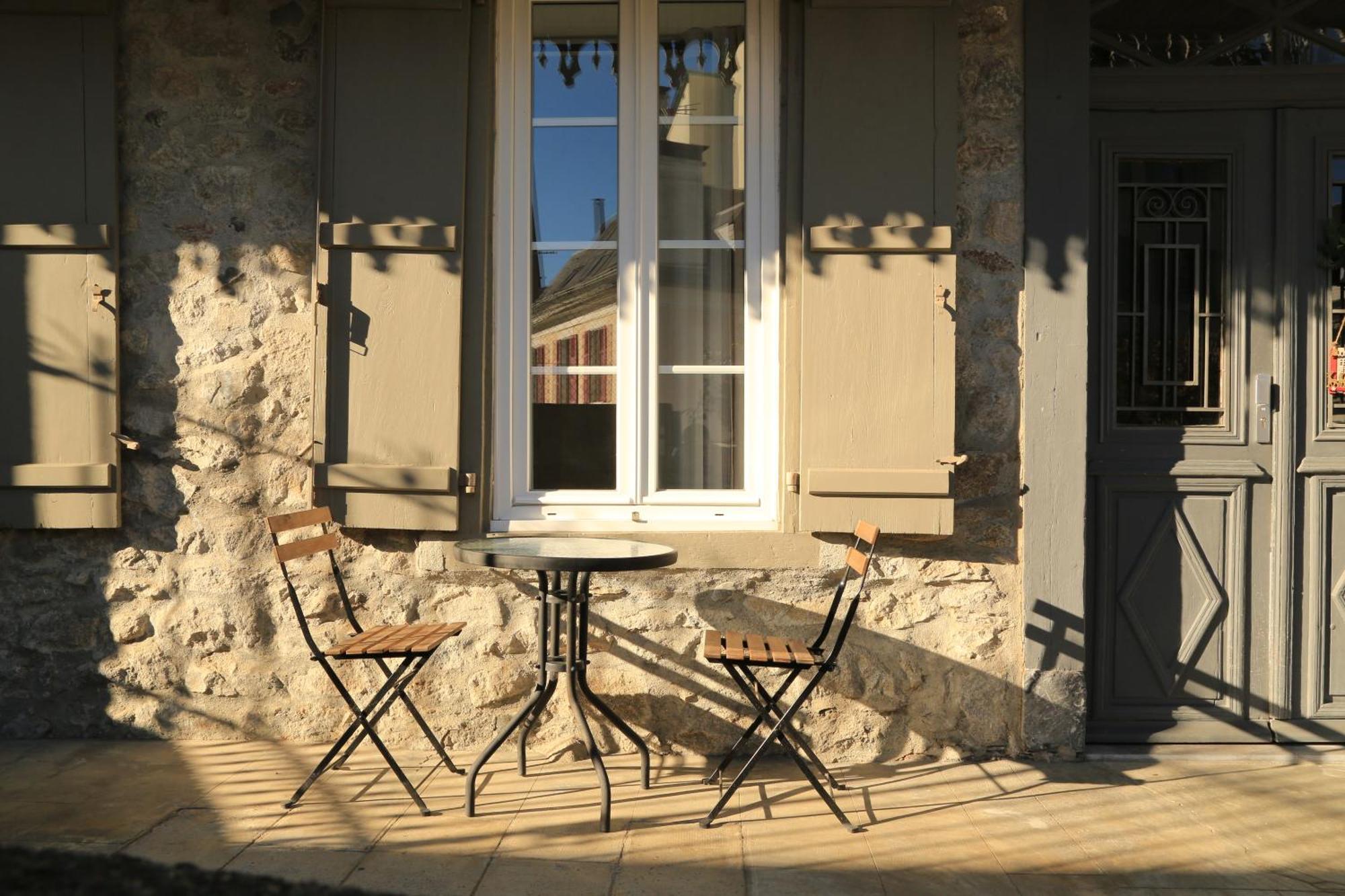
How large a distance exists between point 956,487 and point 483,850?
6.54 ft

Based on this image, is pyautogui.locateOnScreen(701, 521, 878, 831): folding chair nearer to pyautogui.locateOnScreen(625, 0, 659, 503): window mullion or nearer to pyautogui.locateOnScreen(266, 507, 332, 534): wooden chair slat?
pyautogui.locateOnScreen(625, 0, 659, 503): window mullion

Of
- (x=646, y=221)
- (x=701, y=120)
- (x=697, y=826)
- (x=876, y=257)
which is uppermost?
(x=701, y=120)

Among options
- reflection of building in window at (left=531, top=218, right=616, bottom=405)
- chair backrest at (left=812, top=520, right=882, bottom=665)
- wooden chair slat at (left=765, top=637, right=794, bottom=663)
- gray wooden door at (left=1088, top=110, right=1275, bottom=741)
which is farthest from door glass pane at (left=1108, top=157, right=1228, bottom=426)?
reflection of building in window at (left=531, top=218, right=616, bottom=405)

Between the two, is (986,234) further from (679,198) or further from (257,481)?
(257,481)

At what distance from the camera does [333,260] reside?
13.5 feet

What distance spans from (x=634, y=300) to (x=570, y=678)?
1.40 metres

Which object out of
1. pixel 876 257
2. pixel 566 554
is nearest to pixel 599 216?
pixel 876 257

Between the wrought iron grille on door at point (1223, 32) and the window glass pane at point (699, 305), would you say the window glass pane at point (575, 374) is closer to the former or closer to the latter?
the window glass pane at point (699, 305)

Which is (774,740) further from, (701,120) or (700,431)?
(701,120)

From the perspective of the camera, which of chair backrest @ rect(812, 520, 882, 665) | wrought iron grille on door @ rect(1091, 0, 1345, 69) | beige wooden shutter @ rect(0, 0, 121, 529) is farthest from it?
wrought iron grille on door @ rect(1091, 0, 1345, 69)

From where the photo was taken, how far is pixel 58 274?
163 inches

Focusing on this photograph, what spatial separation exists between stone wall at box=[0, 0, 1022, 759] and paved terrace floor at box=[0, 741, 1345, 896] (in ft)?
0.58

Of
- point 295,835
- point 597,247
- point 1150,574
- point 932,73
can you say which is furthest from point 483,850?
point 932,73

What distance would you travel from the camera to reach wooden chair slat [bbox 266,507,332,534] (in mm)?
3748
